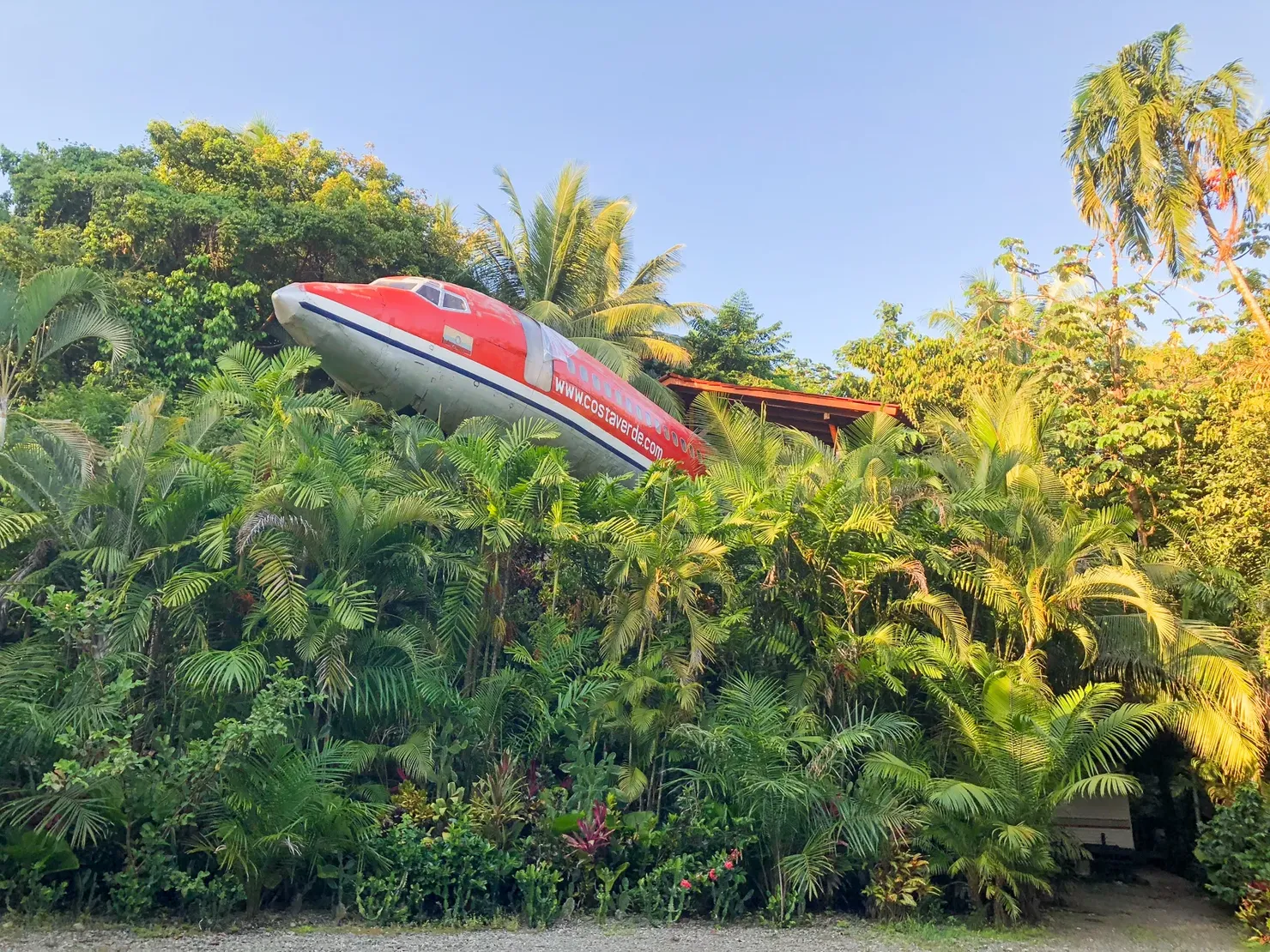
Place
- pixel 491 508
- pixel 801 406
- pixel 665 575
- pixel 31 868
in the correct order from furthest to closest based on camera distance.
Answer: pixel 801 406
pixel 665 575
pixel 491 508
pixel 31 868

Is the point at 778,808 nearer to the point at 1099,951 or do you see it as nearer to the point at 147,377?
the point at 1099,951

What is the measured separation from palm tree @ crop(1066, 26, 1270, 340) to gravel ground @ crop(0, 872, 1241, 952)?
36.4 feet

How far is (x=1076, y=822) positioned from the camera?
42.0 ft

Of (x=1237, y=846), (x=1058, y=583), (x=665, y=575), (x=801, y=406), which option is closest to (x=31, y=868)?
(x=665, y=575)

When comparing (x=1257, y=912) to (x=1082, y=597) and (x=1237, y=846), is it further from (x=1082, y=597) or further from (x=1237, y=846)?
(x=1082, y=597)

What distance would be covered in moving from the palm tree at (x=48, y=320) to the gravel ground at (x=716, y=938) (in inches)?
238

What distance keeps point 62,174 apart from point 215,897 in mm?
16560

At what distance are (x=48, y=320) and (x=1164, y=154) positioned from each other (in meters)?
19.6

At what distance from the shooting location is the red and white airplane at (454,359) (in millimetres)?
11586

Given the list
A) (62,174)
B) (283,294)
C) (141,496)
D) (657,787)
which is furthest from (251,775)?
(62,174)

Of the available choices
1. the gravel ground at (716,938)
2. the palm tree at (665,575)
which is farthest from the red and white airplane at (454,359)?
the gravel ground at (716,938)

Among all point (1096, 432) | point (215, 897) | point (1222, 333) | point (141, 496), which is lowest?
point (215, 897)

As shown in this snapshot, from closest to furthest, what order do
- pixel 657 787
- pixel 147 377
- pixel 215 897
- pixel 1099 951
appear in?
1. pixel 215 897
2. pixel 1099 951
3. pixel 657 787
4. pixel 147 377

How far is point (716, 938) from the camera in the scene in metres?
7.66
